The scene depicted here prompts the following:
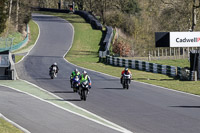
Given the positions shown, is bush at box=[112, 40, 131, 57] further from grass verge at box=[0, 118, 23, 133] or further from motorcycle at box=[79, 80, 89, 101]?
grass verge at box=[0, 118, 23, 133]

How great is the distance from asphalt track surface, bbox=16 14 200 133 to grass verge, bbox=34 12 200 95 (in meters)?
2.07

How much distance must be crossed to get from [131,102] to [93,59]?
30.6 m

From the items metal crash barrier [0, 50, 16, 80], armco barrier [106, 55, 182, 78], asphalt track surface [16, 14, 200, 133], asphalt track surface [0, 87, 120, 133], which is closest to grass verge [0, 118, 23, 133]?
asphalt track surface [0, 87, 120, 133]

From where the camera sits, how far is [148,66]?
1736 inches

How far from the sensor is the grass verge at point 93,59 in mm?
33381

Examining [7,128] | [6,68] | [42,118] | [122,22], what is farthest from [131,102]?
[122,22]

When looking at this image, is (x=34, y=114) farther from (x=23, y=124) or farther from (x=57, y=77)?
(x=57, y=77)

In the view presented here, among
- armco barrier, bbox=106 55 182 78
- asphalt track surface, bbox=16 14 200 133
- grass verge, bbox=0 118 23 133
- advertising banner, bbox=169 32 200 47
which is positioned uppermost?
advertising banner, bbox=169 32 200 47

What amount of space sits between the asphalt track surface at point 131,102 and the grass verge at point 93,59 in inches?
81.5

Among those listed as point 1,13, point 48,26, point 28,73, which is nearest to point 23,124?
point 28,73

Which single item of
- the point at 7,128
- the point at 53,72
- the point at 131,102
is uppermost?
the point at 53,72

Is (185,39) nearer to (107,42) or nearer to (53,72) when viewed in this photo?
(53,72)

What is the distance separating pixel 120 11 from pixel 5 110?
6835cm

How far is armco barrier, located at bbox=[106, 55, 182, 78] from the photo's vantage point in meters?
39.8
